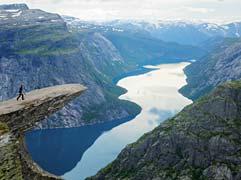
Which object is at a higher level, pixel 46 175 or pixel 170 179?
pixel 46 175

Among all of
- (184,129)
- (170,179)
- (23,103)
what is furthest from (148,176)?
(23,103)

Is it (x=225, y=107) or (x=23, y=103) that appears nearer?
(x=23, y=103)

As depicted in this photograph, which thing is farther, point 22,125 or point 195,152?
point 195,152

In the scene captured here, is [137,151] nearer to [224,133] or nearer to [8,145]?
[224,133]

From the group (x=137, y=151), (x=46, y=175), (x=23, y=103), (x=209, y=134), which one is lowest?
(x=137, y=151)

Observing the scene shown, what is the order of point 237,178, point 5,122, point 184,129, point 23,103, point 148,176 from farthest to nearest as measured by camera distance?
point 184,129
point 148,176
point 237,178
point 23,103
point 5,122

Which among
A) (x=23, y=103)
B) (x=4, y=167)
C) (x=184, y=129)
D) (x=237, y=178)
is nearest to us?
(x=4, y=167)
